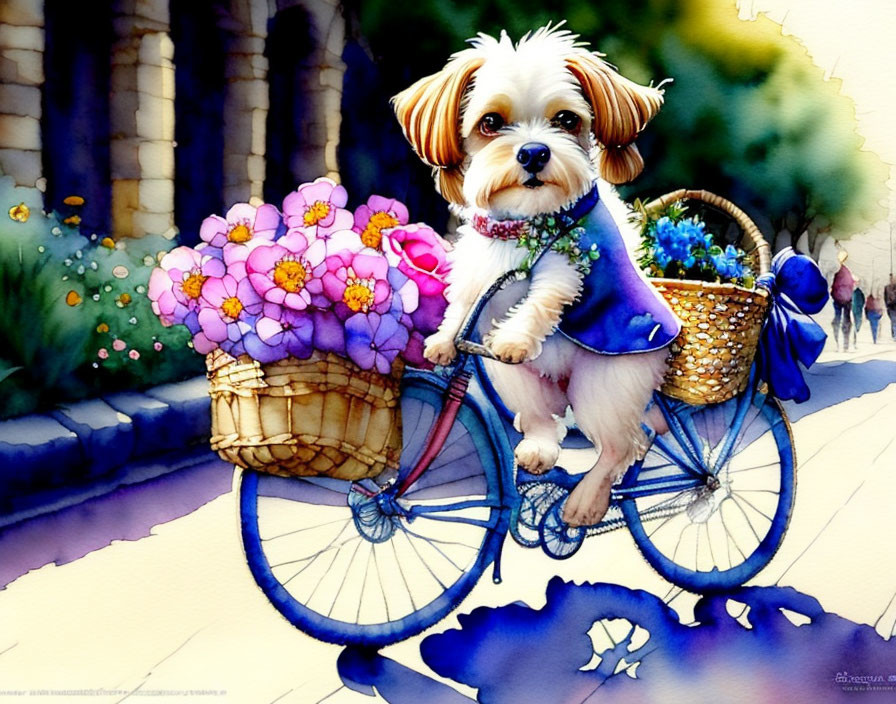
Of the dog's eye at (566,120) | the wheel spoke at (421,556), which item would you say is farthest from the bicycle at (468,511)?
the dog's eye at (566,120)

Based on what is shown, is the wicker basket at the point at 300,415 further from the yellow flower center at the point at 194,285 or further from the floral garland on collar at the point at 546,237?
the floral garland on collar at the point at 546,237

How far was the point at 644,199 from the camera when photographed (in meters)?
2.69

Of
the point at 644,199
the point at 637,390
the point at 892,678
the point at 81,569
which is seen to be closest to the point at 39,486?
the point at 81,569

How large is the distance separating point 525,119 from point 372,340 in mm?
683

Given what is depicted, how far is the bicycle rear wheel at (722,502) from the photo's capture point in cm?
278

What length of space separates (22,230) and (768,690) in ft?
9.46

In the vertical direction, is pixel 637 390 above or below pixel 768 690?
above

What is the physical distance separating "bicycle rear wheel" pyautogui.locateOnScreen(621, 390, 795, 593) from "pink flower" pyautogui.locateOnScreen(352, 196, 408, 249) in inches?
43.6

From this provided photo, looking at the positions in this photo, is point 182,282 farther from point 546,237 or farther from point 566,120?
point 566,120

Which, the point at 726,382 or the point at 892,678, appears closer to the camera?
the point at 726,382

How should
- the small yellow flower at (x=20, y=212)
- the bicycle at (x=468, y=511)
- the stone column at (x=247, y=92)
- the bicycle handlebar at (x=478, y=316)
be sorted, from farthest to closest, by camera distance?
Result: the stone column at (x=247, y=92)
the small yellow flower at (x=20, y=212)
the bicycle at (x=468, y=511)
the bicycle handlebar at (x=478, y=316)

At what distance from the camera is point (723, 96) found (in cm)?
290

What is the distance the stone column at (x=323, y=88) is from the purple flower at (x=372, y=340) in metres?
0.85

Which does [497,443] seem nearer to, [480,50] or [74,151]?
[480,50]
